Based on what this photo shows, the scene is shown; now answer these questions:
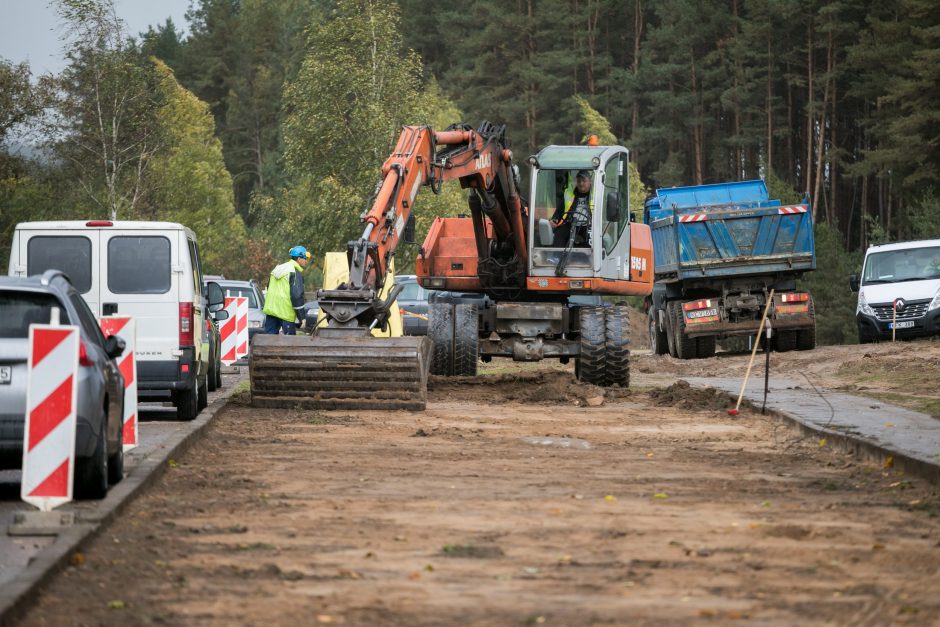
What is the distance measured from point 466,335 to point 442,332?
0.36 metres

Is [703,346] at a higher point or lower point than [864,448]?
lower

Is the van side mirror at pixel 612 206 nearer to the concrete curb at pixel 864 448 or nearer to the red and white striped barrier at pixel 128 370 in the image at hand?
the concrete curb at pixel 864 448

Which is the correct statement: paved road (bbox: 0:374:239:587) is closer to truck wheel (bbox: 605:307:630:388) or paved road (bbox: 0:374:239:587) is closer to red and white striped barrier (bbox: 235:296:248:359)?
truck wheel (bbox: 605:307:630:388)

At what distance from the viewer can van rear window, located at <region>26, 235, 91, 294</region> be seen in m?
16.8

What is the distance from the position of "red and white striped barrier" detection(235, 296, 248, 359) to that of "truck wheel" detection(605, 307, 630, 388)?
8775 millimetres

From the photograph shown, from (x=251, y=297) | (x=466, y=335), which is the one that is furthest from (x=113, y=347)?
(x=251, y=297)

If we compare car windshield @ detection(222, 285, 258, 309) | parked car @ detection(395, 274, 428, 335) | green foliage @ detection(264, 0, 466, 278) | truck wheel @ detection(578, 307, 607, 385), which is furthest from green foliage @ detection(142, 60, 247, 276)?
truck wheel @ detection(578, 307, 607, 385)

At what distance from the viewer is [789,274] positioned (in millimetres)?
33562

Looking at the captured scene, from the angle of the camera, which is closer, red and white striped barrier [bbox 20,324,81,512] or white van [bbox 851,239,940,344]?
red and white striped barrier [bbox 20,324,81,512]

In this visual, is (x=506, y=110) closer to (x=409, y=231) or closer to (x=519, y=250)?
(x=519, y=250)

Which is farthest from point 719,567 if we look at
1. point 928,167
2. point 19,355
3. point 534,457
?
point 928,167

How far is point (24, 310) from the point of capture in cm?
1090

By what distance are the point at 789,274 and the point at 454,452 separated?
20.7 metres

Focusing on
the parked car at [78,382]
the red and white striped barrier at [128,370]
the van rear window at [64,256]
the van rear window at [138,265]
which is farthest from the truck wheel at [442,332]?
the parked car at [78,382]
